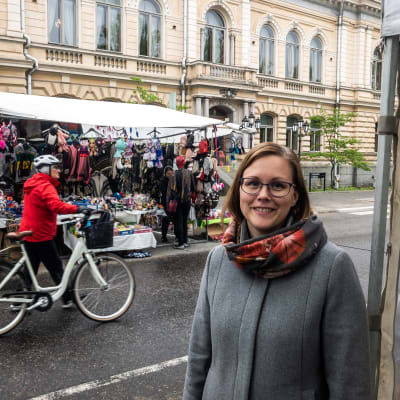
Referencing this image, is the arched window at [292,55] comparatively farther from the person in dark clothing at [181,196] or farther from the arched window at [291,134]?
the person in dark clothing at [181,196]

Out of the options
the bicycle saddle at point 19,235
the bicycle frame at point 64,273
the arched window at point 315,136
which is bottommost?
the bicycle frame at point 64,273

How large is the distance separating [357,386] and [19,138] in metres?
10.5

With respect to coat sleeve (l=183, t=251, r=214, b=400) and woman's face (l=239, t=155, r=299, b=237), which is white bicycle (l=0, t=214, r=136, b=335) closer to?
coat sleeve (l=183, t=251, r=214, b=400)

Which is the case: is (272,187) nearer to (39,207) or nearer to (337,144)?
(39,207)

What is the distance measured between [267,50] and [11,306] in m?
26.3

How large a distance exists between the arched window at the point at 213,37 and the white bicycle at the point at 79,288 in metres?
21.9

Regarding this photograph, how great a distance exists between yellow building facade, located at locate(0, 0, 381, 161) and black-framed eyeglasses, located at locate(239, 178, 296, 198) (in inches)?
524

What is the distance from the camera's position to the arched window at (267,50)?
27.9 metres

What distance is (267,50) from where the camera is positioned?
28.1m

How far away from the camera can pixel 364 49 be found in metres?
31.9

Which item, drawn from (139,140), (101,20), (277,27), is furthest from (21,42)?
(277,27)

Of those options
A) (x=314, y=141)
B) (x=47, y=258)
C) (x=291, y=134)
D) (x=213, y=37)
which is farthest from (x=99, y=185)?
(x=314, y=141)

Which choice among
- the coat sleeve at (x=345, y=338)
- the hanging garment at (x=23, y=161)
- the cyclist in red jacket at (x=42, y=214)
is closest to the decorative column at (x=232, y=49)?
the hanging garment at (x=23, y=161)

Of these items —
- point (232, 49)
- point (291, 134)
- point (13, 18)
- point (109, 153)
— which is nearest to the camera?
point (109, 153)
